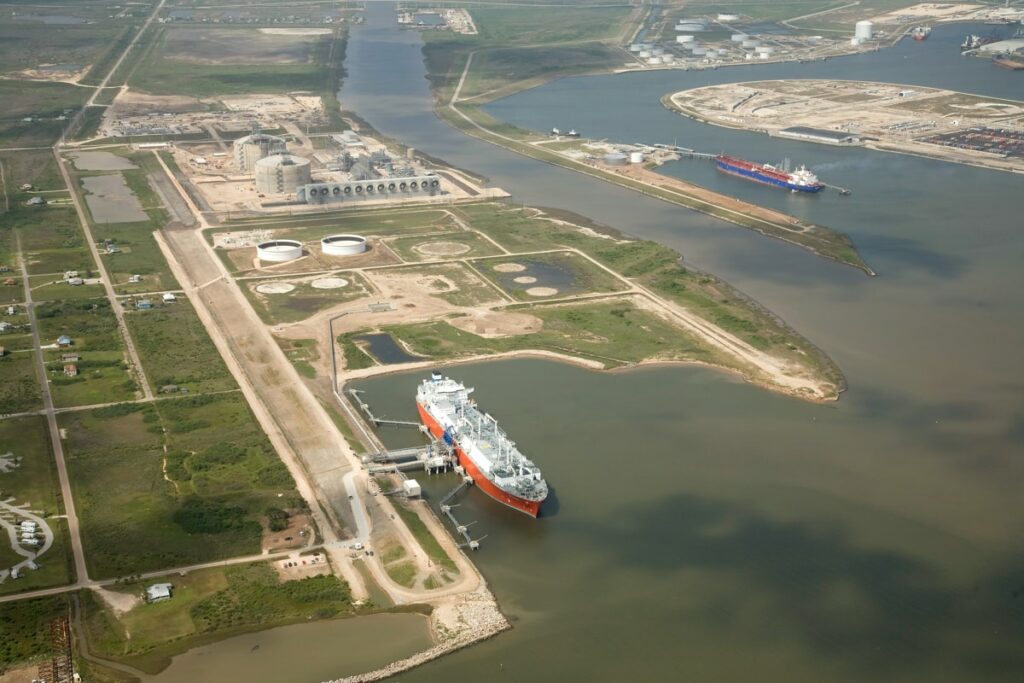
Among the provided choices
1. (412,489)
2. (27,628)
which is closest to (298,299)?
(412,489)

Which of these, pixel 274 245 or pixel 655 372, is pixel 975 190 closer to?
pixel 655 372

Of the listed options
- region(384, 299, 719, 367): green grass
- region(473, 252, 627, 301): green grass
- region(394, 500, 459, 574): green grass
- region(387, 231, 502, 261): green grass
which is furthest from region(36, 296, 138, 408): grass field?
region(473, 252, 627, 301): green grass

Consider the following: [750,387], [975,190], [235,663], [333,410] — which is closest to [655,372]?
[750,387]

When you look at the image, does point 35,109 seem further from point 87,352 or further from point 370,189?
point 87,352

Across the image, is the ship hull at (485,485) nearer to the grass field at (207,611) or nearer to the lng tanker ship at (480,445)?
the lng tanker ship at (480,445)

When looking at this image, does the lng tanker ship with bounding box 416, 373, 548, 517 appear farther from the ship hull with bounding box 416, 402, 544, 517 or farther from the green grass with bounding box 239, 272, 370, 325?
the green grass with bounding box 239, 272, 370, 325
